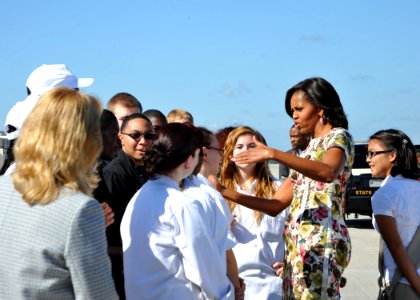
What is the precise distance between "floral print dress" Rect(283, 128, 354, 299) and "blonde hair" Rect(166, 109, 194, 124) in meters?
2.60

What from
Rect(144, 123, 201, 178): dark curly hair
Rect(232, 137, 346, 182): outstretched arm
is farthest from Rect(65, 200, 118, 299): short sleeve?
Rect(232, 137, 346, 182): outstretched arm

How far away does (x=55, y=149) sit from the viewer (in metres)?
2.73

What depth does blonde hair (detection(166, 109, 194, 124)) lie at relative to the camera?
7352mm

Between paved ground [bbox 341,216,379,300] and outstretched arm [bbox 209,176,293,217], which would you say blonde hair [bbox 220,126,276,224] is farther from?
paved ground [bbox 341,216,379,300]

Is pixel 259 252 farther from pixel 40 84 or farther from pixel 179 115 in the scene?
pixel 40 84

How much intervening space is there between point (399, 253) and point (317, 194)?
827mm

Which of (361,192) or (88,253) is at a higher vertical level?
(88,253)

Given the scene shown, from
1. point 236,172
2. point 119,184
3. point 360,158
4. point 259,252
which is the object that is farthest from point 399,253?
point 360,158

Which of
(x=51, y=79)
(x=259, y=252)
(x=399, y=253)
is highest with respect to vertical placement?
(x=51, y=79)

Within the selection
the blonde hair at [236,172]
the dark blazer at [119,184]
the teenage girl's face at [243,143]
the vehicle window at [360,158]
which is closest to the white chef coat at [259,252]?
the blonde hair at [236,172]

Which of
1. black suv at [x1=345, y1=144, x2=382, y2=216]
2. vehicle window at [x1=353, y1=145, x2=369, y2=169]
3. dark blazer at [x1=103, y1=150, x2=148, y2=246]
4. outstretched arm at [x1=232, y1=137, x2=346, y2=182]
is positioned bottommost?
black suv at [x1=345, y1=144, x2=382, y2=216]

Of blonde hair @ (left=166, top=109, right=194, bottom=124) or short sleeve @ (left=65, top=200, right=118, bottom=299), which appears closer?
short sleeve @ (left=65, top=200, right=118, bottom=299)

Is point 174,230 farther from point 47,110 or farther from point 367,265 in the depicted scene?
point 367,265

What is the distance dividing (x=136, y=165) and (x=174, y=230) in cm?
149
